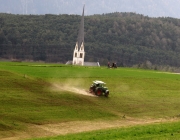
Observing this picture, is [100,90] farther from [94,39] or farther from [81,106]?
[94,39]

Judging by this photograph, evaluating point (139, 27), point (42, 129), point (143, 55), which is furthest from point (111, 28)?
point (42, 129)

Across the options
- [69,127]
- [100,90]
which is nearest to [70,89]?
[100,90]

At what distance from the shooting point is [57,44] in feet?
481

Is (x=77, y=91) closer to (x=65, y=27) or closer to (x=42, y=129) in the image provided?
(x=42, y=129)

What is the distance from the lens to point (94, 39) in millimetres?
159375

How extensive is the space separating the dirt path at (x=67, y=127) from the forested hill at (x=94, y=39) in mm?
101518

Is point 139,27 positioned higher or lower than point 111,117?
higher

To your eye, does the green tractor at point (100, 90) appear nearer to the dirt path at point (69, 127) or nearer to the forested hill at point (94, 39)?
the dirt path at point (69, 127)

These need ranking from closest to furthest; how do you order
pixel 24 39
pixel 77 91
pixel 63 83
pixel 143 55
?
pixel 77 91 < pixel 63 83 < pixel 24 39 < pixel 143 55

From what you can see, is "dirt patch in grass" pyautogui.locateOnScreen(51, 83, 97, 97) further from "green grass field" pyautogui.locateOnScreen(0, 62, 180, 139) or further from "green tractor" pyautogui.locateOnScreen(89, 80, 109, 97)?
"green tractor" pyautogui.locateOnScreen(89, 80, 109, 97)

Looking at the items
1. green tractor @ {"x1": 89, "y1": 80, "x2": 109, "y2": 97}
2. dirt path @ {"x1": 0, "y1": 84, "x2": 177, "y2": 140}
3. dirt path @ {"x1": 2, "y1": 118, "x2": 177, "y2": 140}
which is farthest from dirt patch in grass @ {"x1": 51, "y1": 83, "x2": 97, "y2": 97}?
dirt path @ {"x1": 2, "y1": 118, "x2": 177, "y2": 140}

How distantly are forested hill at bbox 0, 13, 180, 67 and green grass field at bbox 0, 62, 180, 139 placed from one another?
301 feet

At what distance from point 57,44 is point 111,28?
2682cm

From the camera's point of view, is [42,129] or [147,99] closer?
[42,129]
